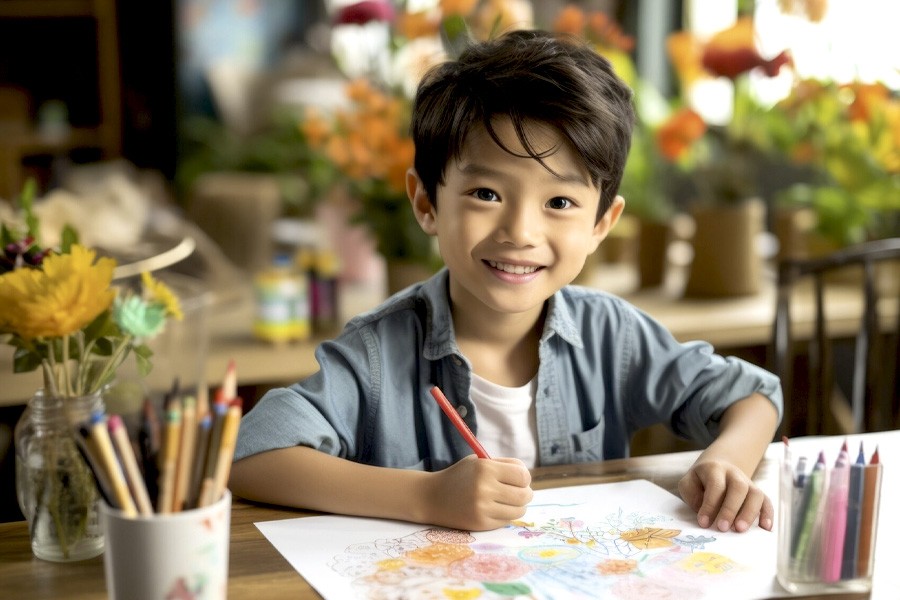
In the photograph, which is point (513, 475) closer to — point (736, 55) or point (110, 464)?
point (110, 464)

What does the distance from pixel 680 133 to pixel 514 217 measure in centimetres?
128

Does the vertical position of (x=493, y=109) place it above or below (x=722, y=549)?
above

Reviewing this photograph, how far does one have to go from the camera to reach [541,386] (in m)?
1.18

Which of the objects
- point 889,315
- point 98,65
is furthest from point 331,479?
point 98,65

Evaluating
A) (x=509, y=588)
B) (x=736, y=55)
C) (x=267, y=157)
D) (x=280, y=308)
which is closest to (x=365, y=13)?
(x=280, y=308)

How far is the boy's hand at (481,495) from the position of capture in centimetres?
92

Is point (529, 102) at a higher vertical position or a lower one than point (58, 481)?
higher

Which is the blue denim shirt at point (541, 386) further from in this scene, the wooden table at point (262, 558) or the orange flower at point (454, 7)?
the orange flower at point (454, 7)

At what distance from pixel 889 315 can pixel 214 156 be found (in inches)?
118

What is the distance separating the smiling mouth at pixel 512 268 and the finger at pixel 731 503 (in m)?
0.27

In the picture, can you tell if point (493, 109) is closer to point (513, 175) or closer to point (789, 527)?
point (513, 175)

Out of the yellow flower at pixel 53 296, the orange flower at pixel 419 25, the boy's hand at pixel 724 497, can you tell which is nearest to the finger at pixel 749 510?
the boy's hand at pixel 724 497

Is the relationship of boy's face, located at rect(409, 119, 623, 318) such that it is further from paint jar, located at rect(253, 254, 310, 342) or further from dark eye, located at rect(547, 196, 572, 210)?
paint jar, located at rect(253, 254, 310, 342)

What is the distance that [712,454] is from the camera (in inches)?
42.1
